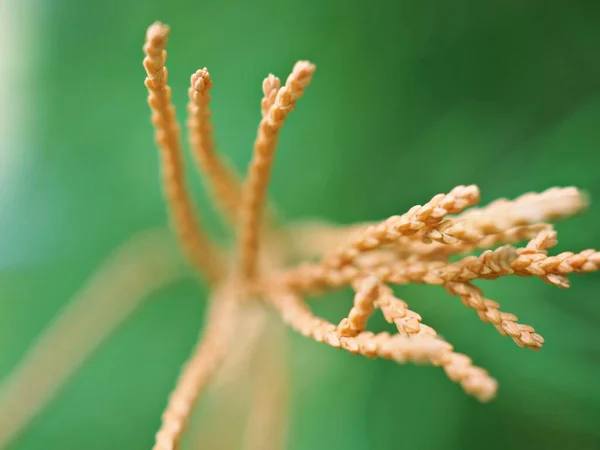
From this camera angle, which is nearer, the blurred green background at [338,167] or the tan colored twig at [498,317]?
the tan colored twig at [498,317]

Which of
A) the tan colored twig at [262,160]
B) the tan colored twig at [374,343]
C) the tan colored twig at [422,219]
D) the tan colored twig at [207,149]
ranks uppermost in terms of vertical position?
the tan colored twig at [207,149]

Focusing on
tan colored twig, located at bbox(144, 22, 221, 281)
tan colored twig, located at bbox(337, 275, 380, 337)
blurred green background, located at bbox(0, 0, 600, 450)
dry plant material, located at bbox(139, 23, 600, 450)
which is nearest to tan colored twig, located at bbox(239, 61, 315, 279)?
dry plant material, located at bbox(139, 23, 600, 450)

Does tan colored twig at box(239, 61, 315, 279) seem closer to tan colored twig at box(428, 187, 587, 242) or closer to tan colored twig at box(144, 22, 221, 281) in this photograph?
tan colored twig at box(144, 22, 221, 281)

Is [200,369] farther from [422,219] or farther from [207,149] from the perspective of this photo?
[422,219]

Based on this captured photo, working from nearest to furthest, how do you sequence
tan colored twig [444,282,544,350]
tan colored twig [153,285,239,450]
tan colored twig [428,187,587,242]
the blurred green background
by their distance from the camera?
tan colored twig [428,187,587,242] < tan colored twig [444,282,544,350] < tan colored twig [153,285,239,450] < the blurred green background

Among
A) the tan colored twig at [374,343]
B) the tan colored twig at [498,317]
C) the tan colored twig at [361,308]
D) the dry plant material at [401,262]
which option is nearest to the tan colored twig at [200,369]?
the dry plant material at [401,262]

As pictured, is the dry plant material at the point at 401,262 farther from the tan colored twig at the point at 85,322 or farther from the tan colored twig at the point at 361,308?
the tan colored twig at the point at 85,322
